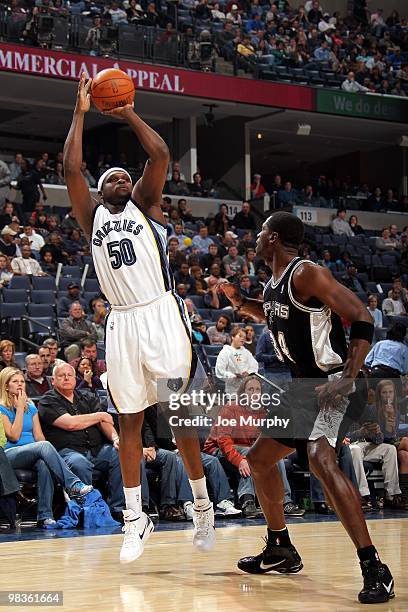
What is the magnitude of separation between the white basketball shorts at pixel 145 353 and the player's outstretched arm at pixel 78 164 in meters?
0.52

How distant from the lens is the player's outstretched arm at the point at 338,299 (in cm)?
407

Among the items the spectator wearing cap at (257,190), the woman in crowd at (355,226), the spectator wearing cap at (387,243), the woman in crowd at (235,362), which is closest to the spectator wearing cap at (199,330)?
the woman in crowd at (235,362)

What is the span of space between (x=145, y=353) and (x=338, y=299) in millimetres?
1134

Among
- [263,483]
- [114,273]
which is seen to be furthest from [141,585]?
[114,273]

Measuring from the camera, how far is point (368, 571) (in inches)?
157

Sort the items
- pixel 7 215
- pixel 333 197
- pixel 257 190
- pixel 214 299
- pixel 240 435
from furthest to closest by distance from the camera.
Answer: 1. pixel 333 197
2. pixel 257 190
3. pixel 7 215
4. pixel 214 299
5. pixel 240 435

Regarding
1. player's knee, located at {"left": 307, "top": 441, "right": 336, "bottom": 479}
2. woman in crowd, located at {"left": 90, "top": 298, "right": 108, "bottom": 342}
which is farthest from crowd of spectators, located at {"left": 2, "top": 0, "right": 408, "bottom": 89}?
player's knee, located at {"left": 307, "top": 441, "right": 336, "bottom": 479}

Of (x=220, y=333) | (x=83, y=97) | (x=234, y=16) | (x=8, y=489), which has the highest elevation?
(x=234, y=16)

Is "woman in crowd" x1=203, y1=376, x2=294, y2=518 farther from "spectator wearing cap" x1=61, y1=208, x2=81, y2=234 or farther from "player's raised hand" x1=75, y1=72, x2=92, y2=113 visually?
"spectator wearing cap" x1=61, y1=208, x2=81, y2=234

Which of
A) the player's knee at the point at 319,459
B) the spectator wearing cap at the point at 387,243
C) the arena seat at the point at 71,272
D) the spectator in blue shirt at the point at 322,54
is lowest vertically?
the player's knee at the point at 319,459

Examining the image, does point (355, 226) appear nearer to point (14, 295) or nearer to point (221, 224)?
point (221, 224)

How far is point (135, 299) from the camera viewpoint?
489 cm

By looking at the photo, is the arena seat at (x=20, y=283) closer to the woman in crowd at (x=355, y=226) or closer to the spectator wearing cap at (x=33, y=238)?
the spectator wearing cap at (x=33, y=238)

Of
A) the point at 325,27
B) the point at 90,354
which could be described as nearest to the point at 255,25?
the point at 325,27
